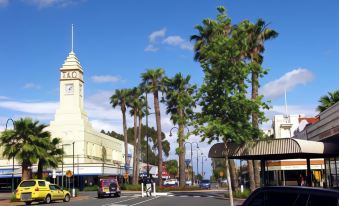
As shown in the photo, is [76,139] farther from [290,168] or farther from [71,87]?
[290,168]

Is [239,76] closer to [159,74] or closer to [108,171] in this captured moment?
[159,74]

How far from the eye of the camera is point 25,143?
143 ft

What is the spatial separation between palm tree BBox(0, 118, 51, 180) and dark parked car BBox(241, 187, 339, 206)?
3728cm

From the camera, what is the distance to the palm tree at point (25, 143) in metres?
42.4

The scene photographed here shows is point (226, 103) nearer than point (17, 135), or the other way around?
point (226, 103)

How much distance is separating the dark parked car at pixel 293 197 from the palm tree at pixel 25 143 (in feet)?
122

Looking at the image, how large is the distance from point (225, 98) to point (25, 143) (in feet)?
95.0

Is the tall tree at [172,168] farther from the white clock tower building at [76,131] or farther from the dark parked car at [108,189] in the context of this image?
the dark parked car at [108,189]

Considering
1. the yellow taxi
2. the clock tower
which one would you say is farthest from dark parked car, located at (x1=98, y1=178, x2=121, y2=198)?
the clock tower

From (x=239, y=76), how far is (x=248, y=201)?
12069 mm

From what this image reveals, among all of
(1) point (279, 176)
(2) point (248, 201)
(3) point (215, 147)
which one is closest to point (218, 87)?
(3) point (215, 147)

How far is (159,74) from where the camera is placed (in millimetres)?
66938

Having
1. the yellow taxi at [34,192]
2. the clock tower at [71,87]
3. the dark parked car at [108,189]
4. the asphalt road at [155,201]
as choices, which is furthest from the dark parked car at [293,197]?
the clock tower at [71,87]

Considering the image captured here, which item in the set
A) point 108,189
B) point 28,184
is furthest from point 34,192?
point 108,189
